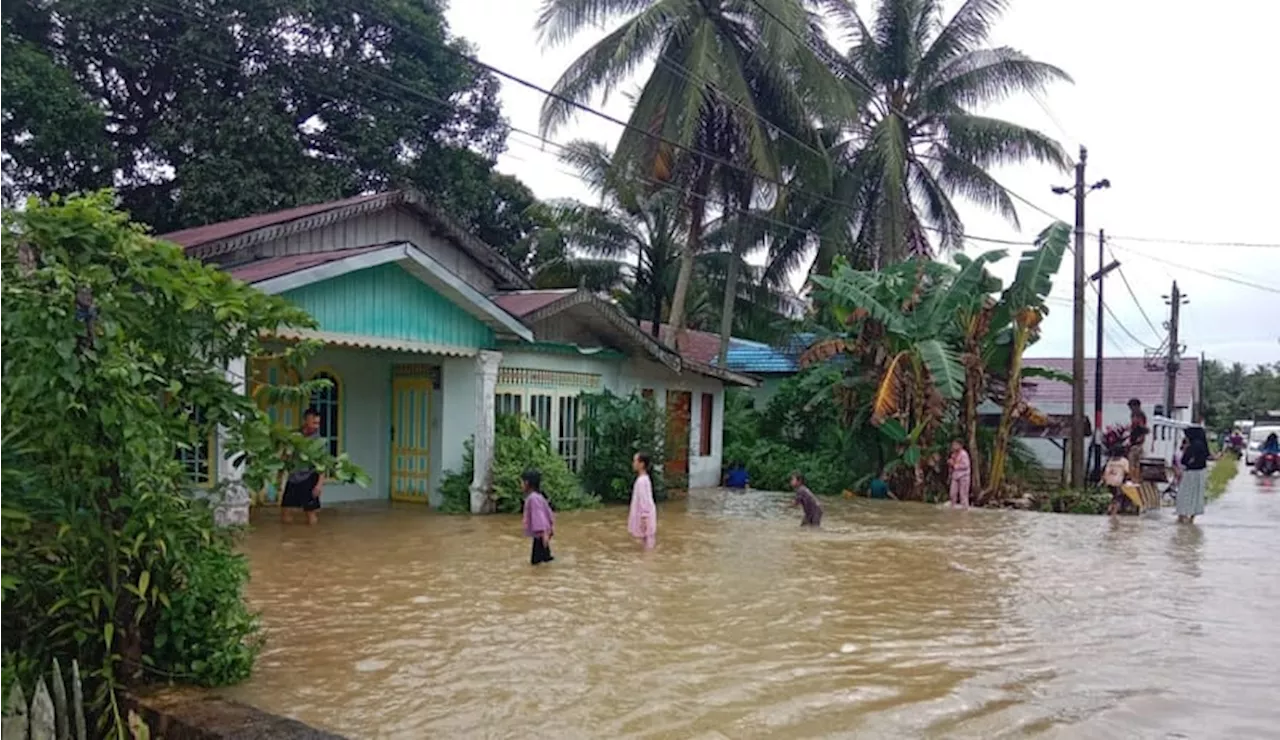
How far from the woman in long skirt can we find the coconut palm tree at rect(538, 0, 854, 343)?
31.3 ft

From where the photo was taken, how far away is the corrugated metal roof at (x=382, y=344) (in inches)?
499

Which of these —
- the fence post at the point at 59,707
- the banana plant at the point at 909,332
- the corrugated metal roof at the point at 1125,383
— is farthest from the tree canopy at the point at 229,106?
the corrugated metal roof at the point at 1125,383

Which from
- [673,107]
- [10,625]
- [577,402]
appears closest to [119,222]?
[10,625]

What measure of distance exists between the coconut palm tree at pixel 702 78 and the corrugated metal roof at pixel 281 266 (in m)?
8.17

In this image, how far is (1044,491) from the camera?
20844 millimetres

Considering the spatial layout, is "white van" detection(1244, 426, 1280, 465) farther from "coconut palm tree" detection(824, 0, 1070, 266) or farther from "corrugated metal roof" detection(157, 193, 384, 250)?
"corrugated metal roof" detection(157, 193, 384, 250)

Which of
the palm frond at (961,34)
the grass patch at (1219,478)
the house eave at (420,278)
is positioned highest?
the palm frond at (961,34)

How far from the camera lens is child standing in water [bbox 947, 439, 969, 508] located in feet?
62.7

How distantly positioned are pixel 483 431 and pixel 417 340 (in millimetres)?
1802

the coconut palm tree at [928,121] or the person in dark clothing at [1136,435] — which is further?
the coconut palm tree at [928,121]

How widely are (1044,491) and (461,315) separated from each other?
42.9 feet

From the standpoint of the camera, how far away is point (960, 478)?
19125 millimetres

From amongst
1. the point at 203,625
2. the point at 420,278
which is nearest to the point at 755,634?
the point at 203,625

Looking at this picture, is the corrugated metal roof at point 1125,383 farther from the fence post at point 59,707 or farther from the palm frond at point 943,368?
the fence post at point 59,707
